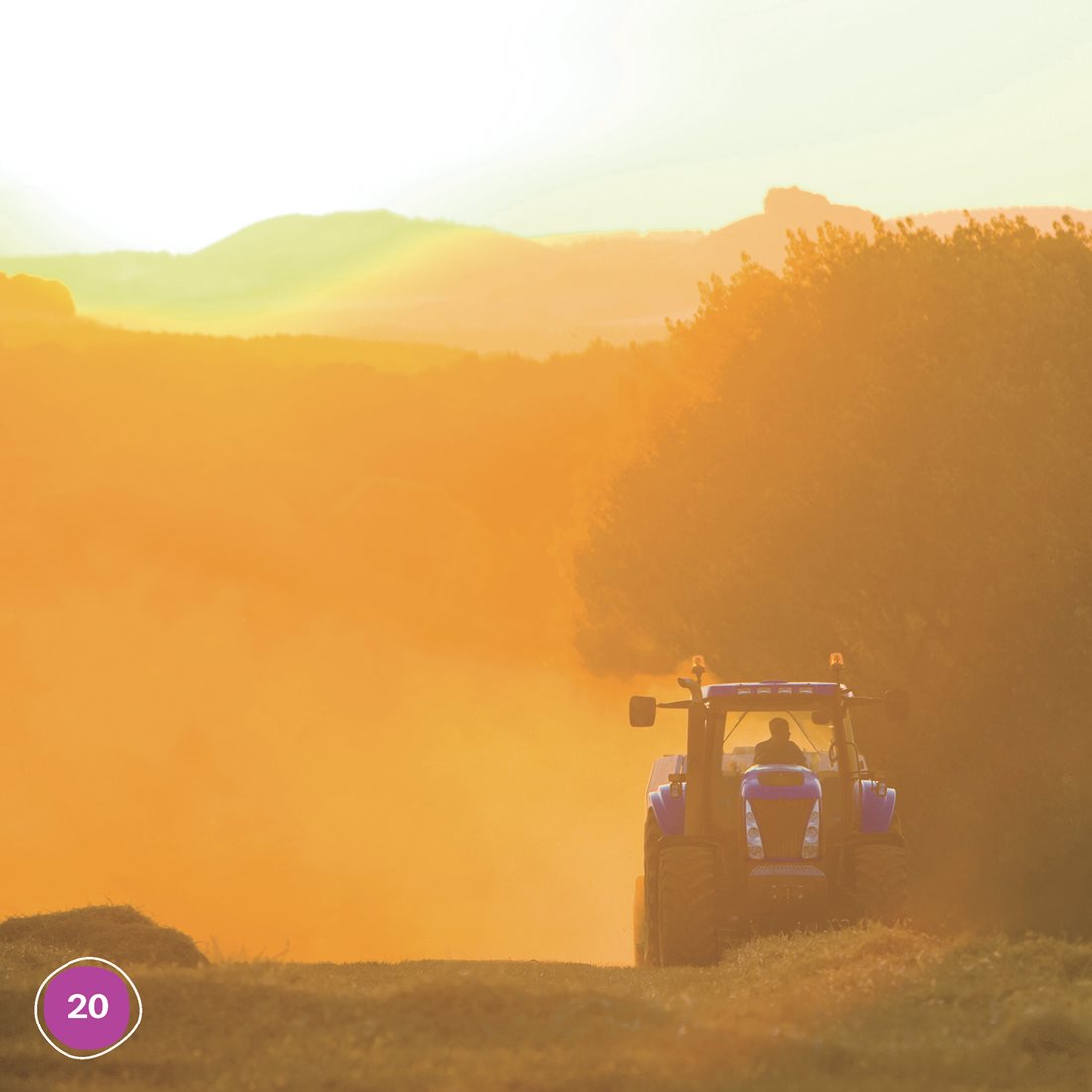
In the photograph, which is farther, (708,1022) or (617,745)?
(617,745)

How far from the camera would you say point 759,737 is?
21156mm

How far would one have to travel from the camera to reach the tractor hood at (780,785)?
19375 millimetres

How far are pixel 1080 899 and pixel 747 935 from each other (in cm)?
756

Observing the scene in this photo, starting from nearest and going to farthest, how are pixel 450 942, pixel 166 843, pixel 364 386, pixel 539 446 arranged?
1. pixel 450 942
2. pixel 166 843
3. pixel 539 446
4. pixel 364 386

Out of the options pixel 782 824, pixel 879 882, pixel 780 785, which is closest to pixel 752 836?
pixel 782 824

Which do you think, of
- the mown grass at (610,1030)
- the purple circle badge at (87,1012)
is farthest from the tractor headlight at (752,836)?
the purple circle badge at (87,1012)

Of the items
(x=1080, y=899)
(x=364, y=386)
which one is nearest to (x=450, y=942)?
(x=1080, y=899)

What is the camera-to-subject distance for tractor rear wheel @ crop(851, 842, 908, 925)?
760 inches

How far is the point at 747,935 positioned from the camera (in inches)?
776

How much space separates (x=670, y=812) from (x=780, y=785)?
1.68m

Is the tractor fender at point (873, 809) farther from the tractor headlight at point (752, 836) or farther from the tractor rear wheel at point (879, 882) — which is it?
the tractor headlight at point (752, 836)

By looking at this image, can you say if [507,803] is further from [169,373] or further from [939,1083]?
[939,1083]

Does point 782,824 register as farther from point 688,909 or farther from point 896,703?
point 896,703

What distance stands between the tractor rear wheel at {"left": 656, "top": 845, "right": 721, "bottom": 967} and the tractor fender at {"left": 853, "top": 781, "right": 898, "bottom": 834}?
185cm
